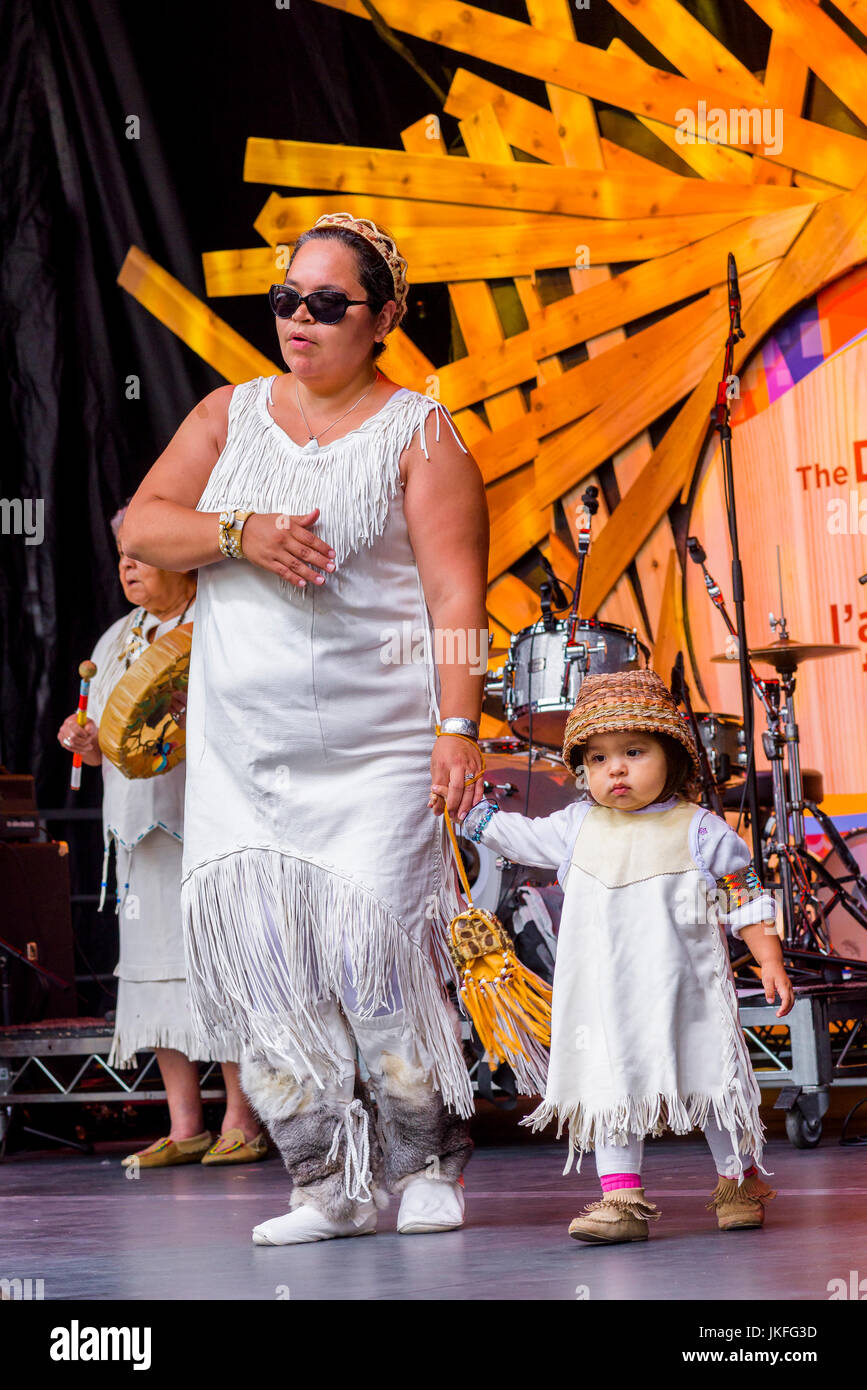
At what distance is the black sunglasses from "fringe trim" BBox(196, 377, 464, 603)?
18 cm

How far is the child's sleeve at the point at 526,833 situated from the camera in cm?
271

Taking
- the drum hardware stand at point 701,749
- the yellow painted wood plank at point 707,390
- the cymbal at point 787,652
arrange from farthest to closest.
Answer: the yellow painted wood plank at point 707,390 < the cymbal at point 787,652 < the drum hardware stand at point 701,749

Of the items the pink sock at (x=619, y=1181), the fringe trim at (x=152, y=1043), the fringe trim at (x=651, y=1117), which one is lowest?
the pink sock at (x=619, y=1181)

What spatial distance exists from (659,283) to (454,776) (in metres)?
4.35

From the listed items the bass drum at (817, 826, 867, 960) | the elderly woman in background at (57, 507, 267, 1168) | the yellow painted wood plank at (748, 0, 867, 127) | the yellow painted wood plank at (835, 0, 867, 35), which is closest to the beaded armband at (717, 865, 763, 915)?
the elderly woman in background at (57, 507, 267, 1168)

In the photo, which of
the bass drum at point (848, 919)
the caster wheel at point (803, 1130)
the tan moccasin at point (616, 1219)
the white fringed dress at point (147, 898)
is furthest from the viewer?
the bass drum at point (848, 919)

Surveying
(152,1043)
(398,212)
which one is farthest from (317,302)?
(398,212)

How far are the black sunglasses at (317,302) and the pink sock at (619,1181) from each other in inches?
57.5

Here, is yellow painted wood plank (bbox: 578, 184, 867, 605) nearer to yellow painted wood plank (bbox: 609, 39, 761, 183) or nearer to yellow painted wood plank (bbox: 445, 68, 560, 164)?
yellow painted wood plank (bbox: 609, 39, 761, 183)

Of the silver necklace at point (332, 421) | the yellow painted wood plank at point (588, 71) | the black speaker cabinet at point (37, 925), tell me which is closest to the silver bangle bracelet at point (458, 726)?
the silver necklace at point (332, 421)

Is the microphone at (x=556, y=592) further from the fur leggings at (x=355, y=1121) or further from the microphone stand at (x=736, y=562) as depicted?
the fur leggings at (x=355, y=1121)
